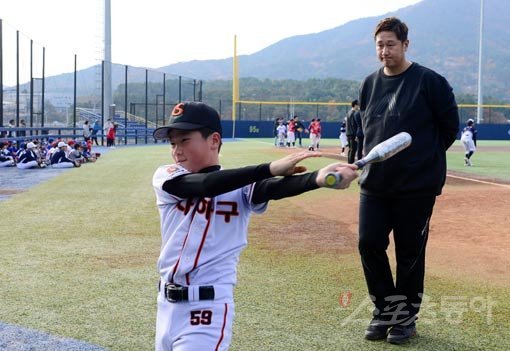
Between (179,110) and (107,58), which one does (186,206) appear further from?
(107,58)

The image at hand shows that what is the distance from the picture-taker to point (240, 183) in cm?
283

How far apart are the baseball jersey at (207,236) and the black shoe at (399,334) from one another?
1.92m

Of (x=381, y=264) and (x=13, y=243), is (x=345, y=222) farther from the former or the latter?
(x=381, y=264)

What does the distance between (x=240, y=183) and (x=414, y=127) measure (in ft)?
6.89

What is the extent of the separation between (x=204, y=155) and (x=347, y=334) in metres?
2.23

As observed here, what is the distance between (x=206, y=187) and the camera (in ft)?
9.68

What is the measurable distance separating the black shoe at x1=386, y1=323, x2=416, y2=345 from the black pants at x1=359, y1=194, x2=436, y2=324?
39 mm

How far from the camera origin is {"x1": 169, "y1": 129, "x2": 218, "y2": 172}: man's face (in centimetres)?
312

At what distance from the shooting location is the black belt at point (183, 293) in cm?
305

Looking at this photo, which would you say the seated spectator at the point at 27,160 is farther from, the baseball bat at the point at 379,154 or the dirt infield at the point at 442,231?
the baseball bat at the point at 379,154

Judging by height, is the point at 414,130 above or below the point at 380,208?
above

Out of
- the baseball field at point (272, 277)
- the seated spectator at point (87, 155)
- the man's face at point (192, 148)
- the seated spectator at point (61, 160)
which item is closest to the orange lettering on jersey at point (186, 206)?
the man's face at point (192, 148)

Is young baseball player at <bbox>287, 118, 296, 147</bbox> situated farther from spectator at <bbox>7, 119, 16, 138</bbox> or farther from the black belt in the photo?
the black belt

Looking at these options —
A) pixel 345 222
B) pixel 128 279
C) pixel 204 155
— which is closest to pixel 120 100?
pixel 345 222
